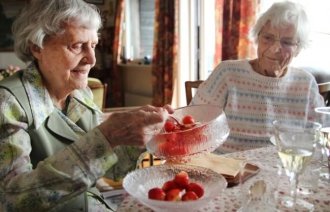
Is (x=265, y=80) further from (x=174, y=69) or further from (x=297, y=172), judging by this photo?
(x=174, y=69)

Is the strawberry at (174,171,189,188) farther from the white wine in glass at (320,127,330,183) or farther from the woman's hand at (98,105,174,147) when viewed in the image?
the white wine in glass at (320,127,330,183)

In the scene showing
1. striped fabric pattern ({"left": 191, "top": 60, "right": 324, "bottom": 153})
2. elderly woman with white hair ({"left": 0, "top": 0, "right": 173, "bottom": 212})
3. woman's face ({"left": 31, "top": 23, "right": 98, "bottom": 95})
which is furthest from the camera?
striped fabric pattern ({"left": 191, "top": 60, "right": 324, "bottom": 153})

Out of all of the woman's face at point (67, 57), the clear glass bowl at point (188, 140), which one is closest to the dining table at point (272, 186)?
the clear glass bowl at point (188, 140)

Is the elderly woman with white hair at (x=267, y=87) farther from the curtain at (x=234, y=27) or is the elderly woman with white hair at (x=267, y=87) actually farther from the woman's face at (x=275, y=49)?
the curtain at (x=234, y=27)

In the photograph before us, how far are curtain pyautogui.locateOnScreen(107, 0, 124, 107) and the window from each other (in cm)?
12

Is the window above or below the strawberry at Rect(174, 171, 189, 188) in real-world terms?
above

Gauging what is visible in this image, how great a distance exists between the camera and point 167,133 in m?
0.93

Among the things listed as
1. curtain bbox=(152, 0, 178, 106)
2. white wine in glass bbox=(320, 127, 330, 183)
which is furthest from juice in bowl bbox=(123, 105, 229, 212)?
curtain bbox=(152, 0, 178, 106)

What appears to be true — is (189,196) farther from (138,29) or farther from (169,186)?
(138,29)

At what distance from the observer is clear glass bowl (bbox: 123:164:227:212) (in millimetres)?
768

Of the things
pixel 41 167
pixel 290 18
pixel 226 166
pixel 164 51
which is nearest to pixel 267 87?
pixel 290 18

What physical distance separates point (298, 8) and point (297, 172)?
113cm

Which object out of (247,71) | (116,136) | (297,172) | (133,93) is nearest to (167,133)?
(116,136)

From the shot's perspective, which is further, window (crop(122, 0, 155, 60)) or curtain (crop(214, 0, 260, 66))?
window (crop(122, 0, 155, 60))
